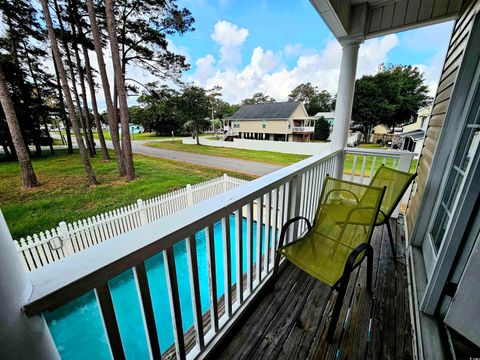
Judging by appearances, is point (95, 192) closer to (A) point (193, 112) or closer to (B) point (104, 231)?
(B) point (104, 231)

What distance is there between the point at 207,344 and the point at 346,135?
9.24 ft

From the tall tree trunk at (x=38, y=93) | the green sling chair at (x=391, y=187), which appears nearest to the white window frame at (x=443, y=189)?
the green sling chair at (x=391, y=187)

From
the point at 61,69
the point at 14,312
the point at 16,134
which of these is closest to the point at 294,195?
the point at 14,312

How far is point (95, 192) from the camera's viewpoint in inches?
221

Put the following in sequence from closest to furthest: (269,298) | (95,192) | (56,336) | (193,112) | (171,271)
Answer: (171,271) < (269,298) < (56,336) < (95,192) < (193,112)

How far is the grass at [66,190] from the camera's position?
3.73 meters

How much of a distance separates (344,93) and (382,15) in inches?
34.6

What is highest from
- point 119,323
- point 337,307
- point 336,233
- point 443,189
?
point 443,189

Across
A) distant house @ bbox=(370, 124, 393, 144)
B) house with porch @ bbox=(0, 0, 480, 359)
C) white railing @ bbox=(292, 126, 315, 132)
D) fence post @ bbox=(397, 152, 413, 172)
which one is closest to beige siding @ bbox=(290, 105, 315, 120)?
white railing @ bbox=(292, 126, 315, 132)

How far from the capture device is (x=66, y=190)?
16.8 ft

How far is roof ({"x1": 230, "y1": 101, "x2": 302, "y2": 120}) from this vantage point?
17719 mm

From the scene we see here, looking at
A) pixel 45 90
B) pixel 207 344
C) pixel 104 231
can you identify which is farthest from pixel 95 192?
pixel 207 344

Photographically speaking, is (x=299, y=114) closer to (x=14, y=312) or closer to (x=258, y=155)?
(x=258, y=155)

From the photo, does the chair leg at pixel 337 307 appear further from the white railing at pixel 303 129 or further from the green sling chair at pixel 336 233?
the white railing at pixel 303 129
